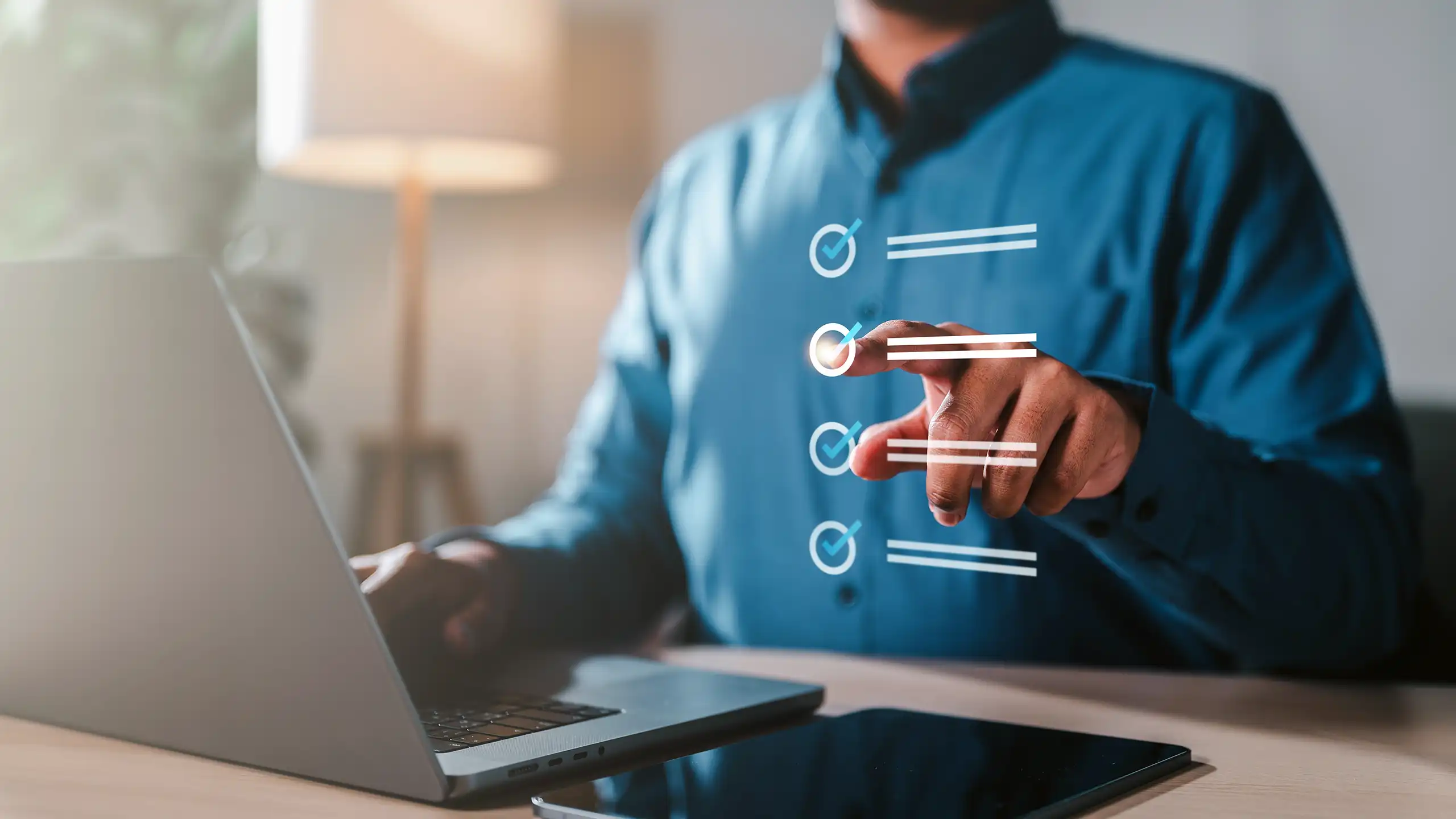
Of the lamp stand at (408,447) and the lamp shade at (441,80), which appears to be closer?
the lamp shade at (441,80)

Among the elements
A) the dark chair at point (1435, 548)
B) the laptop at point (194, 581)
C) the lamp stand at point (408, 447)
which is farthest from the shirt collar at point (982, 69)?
the lamp stand at point (408, 447)

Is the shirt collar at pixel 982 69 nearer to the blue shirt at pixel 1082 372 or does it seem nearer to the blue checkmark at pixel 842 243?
the blue shirt at pixel 1082 372

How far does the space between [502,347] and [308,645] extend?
92 cm

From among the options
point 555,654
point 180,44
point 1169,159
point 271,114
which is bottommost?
point 555,654

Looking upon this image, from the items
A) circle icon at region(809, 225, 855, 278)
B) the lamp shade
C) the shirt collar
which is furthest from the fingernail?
the lamp shade

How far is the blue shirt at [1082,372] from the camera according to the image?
818 millimetres

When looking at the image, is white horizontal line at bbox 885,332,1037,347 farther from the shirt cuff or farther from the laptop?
the laptop

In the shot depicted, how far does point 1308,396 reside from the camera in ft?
2.90

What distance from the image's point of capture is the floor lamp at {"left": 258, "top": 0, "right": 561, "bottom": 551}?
1.37 meters

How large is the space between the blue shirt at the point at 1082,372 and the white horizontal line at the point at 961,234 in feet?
0.03

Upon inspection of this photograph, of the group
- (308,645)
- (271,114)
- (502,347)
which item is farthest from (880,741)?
(271,114)

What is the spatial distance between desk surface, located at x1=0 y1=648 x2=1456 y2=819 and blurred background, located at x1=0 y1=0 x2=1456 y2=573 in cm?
30

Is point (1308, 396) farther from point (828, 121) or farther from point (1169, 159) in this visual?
point (828, 121)

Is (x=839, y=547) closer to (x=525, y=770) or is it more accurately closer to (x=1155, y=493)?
(x=1155, y=493)
